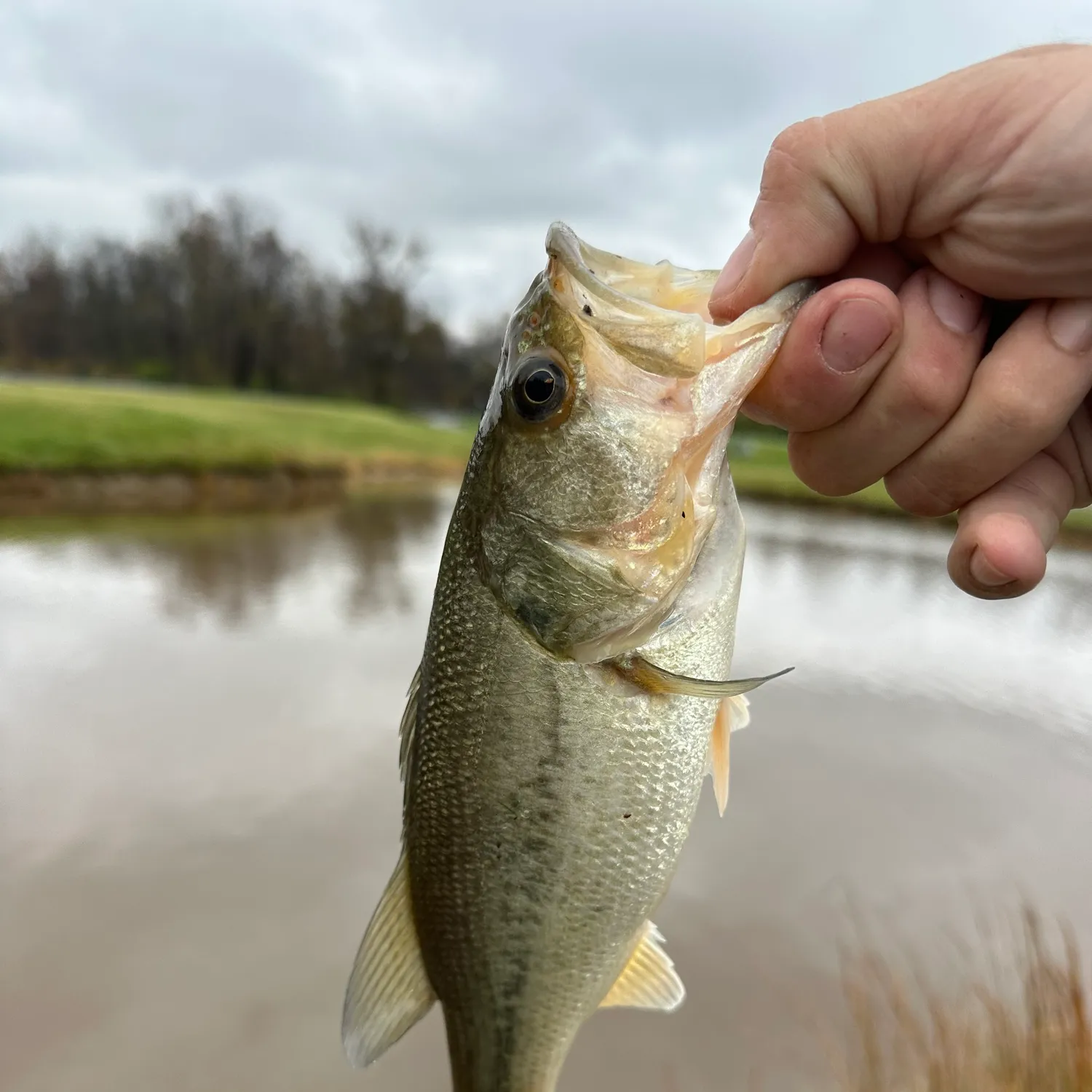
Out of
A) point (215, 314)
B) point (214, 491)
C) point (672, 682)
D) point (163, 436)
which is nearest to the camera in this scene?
point (672, 682)

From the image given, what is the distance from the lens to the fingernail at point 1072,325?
1.49 meters

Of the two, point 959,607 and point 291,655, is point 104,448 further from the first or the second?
point 959,607

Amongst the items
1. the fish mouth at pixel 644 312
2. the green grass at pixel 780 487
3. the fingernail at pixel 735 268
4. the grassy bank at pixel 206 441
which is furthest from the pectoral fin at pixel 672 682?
the green grass at pixel 780 487

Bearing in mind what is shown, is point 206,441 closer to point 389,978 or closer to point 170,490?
point 170,490

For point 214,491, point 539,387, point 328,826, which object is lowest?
point 328,826

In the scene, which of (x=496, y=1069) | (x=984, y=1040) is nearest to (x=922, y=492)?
(x=496, y=1069)

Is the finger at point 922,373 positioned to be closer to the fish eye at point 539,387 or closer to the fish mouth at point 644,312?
the fish mouth at point 644,312

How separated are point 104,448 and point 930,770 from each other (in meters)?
14.9

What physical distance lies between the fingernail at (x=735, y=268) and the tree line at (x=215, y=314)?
44.8 m

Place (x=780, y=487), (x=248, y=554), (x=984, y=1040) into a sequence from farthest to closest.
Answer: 1. (x=780, y=487)
2. (x=248, y=554)
3. (x=984, y=1040)

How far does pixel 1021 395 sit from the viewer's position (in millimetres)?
1495

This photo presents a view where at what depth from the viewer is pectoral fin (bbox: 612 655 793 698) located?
1.29 meters

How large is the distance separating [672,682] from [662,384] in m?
0.54

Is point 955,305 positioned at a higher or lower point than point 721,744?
higher
